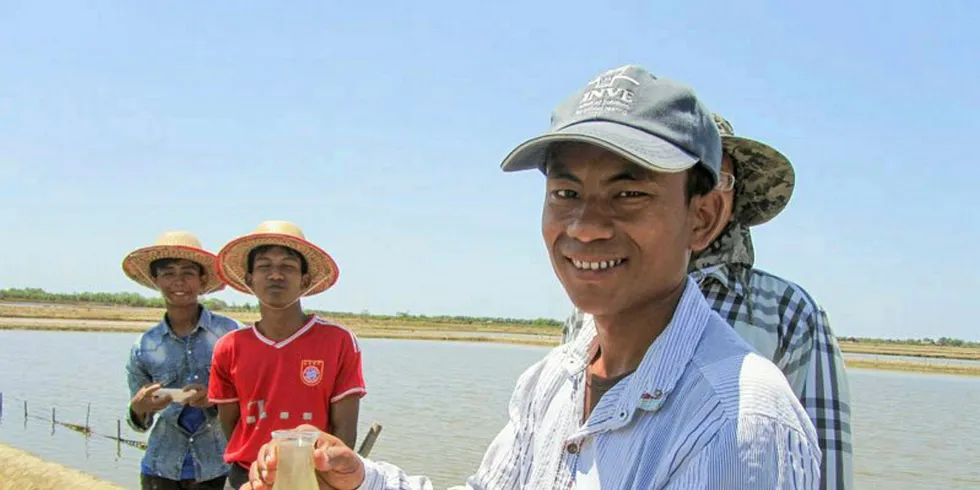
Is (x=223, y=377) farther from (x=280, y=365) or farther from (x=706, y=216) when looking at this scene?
(x=706, y=216)

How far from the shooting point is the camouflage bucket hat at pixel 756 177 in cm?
204

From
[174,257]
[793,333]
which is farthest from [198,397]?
[793,333]

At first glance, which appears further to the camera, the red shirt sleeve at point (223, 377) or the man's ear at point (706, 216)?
the red shirt sleeve at point (223, 377)

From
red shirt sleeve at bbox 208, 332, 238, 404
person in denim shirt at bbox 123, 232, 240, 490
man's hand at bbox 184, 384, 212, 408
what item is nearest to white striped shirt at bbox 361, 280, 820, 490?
red shirt sleeve at bbox 208, 332, 238, 404

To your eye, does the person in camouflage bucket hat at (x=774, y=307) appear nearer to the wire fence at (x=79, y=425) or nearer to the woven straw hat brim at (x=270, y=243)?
the woven straw hat brim at (x=270, y=243)

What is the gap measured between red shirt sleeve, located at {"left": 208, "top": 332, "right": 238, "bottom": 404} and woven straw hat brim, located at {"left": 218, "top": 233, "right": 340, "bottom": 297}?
14.2 inches

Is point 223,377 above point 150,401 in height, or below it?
Answer: above

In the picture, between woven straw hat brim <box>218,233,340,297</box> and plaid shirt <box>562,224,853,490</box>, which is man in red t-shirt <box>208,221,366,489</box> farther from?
plaid shirt <box>562,224,853,490</box>

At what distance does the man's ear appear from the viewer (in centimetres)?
140

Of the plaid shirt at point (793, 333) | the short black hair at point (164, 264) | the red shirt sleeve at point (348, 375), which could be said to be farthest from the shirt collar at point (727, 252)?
the short black hair at point (164, 264)

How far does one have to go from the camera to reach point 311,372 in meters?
3.50

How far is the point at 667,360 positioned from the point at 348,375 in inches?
98.5

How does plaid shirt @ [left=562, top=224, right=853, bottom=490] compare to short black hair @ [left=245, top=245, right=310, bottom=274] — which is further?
short black hair @ [left=245, top=245, right=310, bottom=274]

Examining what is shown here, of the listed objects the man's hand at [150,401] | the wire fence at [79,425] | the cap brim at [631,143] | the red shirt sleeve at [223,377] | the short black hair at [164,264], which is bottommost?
the wire fence at [79,425]
